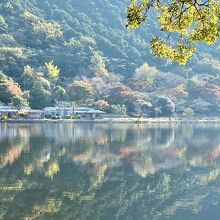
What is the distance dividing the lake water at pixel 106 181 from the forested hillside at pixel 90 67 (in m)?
35.3

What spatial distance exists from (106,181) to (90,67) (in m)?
65.9

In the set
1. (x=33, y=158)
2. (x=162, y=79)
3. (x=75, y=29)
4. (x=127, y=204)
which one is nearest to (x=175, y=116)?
(x=162, y=79)

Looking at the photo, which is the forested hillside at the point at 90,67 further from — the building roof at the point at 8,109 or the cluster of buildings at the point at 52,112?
the cluster of buildings at the point at 52,112

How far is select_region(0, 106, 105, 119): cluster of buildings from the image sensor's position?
62.3 m

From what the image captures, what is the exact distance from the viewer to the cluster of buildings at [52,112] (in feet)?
204

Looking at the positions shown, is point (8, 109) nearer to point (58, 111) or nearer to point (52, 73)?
point (58, 111)

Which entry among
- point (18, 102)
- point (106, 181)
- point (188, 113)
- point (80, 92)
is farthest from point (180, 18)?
point (188, 113)

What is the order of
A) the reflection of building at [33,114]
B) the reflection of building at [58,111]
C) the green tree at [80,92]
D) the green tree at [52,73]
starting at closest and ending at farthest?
the reflection of building at [33,114], the reflection of building at [58,111], the green tree at [80,92], the green tree at [52,73]

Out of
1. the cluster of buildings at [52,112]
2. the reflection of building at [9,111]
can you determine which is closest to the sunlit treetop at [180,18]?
the reflection of building at [9,111]

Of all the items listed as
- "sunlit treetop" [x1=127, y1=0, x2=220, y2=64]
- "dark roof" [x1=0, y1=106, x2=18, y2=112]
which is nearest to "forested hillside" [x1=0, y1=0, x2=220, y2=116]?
"dark roof" [x1=0, y1=106, x2=18, y2=112]

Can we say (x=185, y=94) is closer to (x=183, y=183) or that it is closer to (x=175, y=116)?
(x=175, y=116)

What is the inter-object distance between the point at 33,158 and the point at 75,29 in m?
82.1

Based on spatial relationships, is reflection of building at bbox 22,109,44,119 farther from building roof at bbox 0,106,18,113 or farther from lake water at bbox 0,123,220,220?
lake water at bbox 0,123,220,220

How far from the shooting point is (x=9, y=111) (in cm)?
6147
